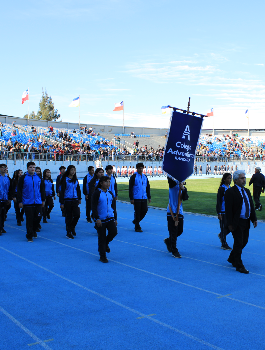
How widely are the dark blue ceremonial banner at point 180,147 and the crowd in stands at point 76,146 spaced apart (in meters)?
25.7

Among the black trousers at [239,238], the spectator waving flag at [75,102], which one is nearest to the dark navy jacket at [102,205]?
the black trousers at [239,238]

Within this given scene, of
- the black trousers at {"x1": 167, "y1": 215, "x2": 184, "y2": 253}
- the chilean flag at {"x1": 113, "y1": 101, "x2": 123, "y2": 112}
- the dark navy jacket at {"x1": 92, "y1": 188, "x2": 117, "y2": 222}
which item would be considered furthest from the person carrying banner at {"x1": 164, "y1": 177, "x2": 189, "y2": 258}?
the chilean flag at {"x1": 113, "y1": 101, "x2": 123, "y2": 112}

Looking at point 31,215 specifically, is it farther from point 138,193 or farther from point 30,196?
point 138,193

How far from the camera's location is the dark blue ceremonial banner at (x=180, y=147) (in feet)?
25.4

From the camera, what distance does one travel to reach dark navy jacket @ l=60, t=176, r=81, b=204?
34.5ft

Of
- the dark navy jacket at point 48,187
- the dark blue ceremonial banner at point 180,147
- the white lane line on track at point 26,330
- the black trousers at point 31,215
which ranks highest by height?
A: the dark blue ceremonial banner at point 180,147

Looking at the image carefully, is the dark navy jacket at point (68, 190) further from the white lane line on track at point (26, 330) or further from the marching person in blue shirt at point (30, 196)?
the white lane line on track at point (26, 330)

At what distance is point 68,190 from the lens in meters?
10.6

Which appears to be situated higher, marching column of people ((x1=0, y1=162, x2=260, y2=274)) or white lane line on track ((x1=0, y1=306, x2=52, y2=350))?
marching column of people ((x1=0, y1=162, x2=260, y2=274))

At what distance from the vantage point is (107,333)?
4.48 m

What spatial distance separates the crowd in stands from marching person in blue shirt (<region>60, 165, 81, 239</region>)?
2204cm

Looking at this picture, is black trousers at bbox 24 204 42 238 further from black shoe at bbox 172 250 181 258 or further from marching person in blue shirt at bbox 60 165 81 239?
black shoe at bbox 172 250 181 258

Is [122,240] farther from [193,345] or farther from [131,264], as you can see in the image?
[193,345]

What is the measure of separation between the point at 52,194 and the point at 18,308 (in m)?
8.67
